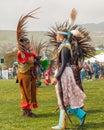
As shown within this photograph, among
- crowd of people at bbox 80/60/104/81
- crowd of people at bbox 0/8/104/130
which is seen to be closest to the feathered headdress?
crowd of people at bbox 0/8/104/130

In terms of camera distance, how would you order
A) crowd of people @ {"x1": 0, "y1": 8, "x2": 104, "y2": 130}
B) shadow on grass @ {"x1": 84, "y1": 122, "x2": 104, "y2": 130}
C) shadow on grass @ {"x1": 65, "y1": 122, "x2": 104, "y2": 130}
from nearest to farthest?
crowd of people @ {"x1": 0, "y1": 8, "x2": 104, "y2": 130}
shadow on grass @ {"x1": 65, "y1": 122, "x2": 104, "y2": 130}
shadow on grass @ {"x1": 84, "y1": 122, "x2": 104, "y2": 130}

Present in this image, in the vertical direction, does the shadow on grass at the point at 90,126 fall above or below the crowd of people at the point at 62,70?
below

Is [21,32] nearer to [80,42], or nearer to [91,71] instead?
[80,42]

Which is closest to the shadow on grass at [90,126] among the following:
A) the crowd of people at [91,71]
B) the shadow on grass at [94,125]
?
the shadow on grass at [94,125]

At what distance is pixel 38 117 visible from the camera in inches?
476

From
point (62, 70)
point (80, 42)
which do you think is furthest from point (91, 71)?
point (62, 70)

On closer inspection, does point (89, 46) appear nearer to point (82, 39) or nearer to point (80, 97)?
point (82, 39)

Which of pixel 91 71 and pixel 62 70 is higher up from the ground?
pixel 62 70

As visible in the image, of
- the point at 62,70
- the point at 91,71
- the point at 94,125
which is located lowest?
the point at 91,71

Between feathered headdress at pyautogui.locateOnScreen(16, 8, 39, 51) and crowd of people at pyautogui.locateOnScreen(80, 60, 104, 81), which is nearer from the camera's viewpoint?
feathered headdress at pyautogui.locateOnScreen(16, 8, 39, 51)

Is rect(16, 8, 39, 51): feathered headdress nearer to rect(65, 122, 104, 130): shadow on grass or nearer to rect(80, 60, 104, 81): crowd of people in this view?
rect(65, 122, 104, 130): shadow on grass

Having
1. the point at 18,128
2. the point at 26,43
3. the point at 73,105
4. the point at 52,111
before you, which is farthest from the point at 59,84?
the point at 52,111

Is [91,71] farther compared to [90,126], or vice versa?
[91,71]

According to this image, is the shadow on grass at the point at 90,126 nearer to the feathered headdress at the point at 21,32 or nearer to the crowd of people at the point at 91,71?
the feathered headdress at the point at 21,32
